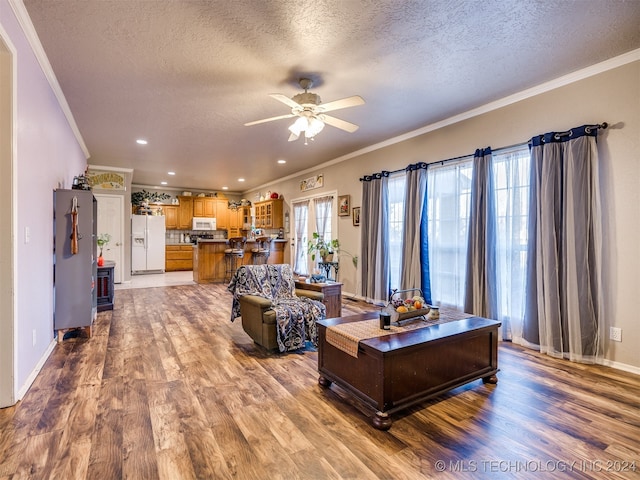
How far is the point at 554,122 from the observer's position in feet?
10.8

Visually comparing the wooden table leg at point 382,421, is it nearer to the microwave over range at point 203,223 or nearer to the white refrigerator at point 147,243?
the white refrigerator at point 147,243

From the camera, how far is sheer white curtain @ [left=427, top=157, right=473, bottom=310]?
13.9 feet

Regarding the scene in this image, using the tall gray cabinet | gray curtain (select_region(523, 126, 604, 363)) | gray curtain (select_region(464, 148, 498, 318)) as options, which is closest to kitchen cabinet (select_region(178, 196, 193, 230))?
the tall gray cabinet

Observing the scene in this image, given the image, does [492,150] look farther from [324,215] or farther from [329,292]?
[324,215]

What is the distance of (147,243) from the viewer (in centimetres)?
959

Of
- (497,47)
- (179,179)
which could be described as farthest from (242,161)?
(497,47)

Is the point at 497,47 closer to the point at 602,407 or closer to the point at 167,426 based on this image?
the point at 602,407

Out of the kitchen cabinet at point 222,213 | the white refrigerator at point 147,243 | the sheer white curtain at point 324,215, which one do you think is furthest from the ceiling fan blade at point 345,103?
the kitchen cabinet at point 222,213

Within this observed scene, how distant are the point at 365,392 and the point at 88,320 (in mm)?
3318

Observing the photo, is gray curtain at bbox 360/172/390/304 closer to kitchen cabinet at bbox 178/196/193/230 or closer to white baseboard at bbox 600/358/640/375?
white baseboard at bbox 600/358/640/375

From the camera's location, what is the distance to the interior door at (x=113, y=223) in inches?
291

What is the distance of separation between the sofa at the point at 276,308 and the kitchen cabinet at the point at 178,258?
7604 mm

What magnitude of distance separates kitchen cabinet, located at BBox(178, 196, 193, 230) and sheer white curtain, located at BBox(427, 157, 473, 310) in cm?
853

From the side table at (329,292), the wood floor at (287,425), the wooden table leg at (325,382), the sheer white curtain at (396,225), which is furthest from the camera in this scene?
the sheer white curtain at (396,225)
